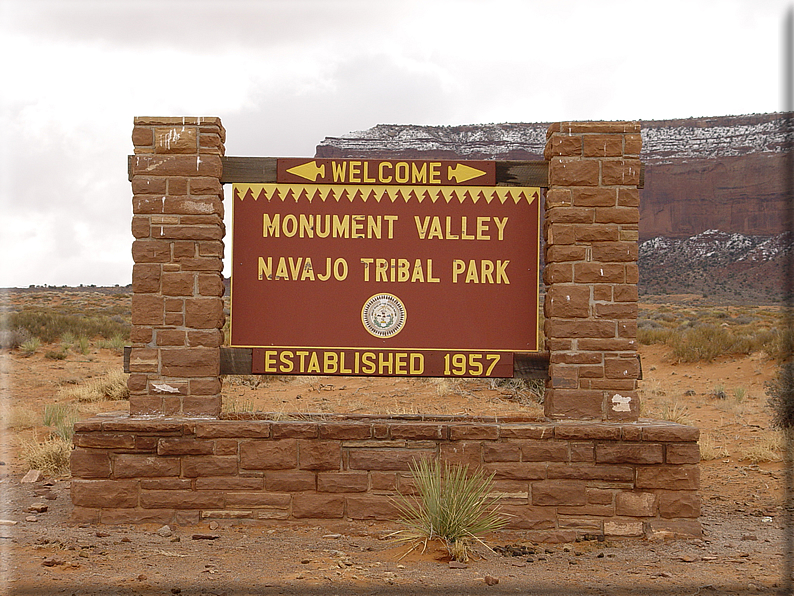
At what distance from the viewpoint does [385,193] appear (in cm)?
679

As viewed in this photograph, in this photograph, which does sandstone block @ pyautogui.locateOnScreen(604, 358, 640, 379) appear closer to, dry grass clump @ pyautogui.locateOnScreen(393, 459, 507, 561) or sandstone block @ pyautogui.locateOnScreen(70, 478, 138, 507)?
dry grass clump @ pyautogui.locateOnScreen(393, 459, 507, 561)

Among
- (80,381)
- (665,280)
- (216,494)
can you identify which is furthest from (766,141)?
(216,494)

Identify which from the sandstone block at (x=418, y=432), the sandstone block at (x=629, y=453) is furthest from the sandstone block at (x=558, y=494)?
the sandstone block at (x=418, y=432)

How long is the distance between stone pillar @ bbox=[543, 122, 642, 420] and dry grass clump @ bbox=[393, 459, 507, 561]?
1.04 metres

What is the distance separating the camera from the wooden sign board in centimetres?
673

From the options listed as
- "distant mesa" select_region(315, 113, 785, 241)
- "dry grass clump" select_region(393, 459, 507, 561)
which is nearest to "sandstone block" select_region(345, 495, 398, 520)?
"dry grass clump" select_region(393, 459, 507, 561)

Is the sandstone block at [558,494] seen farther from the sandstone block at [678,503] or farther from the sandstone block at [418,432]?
the sandstone block at [418,432]

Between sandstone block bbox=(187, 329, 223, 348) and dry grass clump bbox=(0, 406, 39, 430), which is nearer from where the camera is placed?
sandstone block bbox=(187, 329, 223, 348)

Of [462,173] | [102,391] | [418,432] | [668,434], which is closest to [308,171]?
[462,173]

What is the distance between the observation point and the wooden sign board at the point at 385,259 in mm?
6730

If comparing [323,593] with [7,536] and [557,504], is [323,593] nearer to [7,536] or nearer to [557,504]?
[557,504]

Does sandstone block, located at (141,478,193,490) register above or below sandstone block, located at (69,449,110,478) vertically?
below

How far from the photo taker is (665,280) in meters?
63.3

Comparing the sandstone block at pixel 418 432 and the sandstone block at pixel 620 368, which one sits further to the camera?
the sandstone block at pixel 620 368
